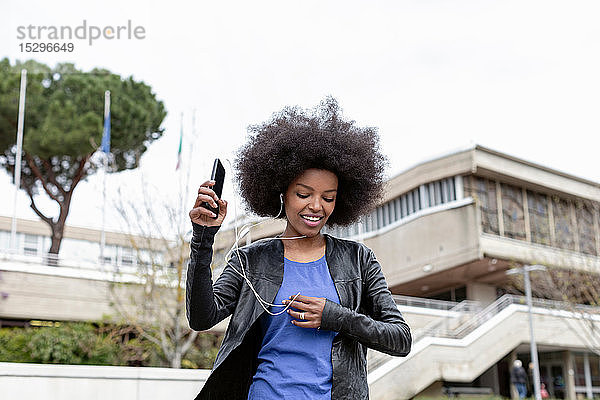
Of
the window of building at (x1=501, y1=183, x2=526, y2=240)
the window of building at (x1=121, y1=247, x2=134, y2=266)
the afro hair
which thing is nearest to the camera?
the afro hair

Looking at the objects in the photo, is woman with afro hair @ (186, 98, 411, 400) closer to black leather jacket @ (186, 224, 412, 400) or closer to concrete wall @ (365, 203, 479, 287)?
black leather jacket @ (186, 224, 412, 400)

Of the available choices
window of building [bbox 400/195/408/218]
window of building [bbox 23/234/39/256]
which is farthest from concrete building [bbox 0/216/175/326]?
window of building [bbox 23/234/39/256]

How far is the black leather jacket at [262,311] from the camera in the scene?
240cm

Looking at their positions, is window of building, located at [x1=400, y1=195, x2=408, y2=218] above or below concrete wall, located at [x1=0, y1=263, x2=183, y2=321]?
above

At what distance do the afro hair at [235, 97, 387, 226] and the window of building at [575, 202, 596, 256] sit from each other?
24.6 m

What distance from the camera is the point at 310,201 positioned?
2.69m

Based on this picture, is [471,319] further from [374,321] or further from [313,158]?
[374,321]

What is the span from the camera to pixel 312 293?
256 cm

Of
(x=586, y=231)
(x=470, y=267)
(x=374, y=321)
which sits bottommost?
(x=374, y=321)

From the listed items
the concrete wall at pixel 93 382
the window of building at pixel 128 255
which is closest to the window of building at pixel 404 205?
the window of building at pixel 128 255

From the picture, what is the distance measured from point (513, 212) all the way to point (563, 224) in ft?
9.94

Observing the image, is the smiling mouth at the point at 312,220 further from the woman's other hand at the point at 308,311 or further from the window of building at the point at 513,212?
the window of building at the point at 513,212

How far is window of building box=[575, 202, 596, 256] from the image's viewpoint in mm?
25844

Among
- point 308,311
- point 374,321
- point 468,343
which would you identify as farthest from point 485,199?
point 308,311
